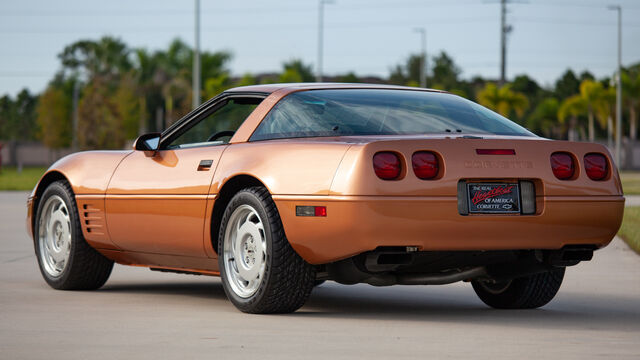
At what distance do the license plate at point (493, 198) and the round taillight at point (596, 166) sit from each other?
1.86ft

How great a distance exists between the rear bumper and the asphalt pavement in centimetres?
45

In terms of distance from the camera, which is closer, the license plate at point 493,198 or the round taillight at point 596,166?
the license plate at point 493,198

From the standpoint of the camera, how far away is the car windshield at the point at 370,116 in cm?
667

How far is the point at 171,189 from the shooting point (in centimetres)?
733

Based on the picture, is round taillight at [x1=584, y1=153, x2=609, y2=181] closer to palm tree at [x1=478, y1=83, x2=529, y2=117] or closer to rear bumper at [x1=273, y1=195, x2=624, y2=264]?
rear bumper at [x1=273, y1=195, x2=624, y2=264]

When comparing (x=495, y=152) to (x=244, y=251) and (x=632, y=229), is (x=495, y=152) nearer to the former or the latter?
(x=244, y=251)

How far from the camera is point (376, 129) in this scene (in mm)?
6613

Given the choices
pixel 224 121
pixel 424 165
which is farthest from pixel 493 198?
pixel 224 121

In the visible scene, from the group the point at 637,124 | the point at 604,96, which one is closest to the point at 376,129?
the point at 604,96

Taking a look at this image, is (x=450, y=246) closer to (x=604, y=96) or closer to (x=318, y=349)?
(x=318, y=349)

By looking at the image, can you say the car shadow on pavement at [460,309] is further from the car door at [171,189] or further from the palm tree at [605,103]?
the palm tree at [605,103]

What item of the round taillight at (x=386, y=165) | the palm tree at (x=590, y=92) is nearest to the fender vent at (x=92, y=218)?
the round taillight at (x=386, y=165)

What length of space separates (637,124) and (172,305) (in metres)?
95.4

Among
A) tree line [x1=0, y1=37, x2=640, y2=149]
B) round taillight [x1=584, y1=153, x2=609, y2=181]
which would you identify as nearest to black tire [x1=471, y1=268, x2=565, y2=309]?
round taillight [x1=584, y1=153, x2=609, y2=181]
